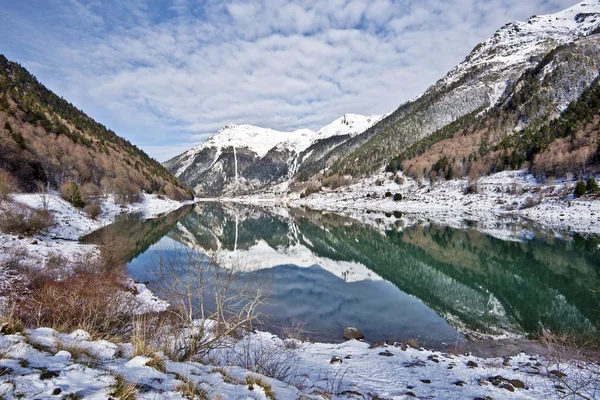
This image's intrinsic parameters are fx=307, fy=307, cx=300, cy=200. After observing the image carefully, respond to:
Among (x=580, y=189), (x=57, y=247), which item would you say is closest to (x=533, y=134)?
(x=580, y=189)

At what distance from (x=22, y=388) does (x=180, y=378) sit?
1.76m

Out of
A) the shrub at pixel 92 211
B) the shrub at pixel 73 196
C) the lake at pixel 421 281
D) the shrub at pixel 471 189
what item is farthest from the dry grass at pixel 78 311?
the shrub at pixel 471 189

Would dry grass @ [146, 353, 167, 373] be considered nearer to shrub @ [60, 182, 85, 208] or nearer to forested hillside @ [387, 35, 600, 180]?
shrub @ [60, 182, 85, 208]

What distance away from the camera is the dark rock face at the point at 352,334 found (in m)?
12.9

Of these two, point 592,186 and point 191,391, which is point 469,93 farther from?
point 191,391

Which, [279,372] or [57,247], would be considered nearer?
[279,372]

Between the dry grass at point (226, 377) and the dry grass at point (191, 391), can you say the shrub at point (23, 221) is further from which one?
the dry grass at point (191, 391)

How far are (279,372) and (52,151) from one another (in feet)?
238

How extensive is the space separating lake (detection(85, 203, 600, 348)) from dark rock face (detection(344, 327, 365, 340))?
379 mm

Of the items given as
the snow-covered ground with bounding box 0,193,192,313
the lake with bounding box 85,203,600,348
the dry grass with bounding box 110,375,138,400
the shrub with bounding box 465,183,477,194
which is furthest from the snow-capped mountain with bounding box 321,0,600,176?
the dry grass with bounding box 110,375,138,400

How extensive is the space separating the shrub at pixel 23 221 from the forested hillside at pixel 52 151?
1191 centimetres

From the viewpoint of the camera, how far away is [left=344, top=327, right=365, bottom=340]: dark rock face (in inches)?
508

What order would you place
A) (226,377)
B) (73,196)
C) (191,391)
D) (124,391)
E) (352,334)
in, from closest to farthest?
(124,391) → (191,391) → (226,377) → (352,334) → (73,196)

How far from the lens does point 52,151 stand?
5988 centimetres
